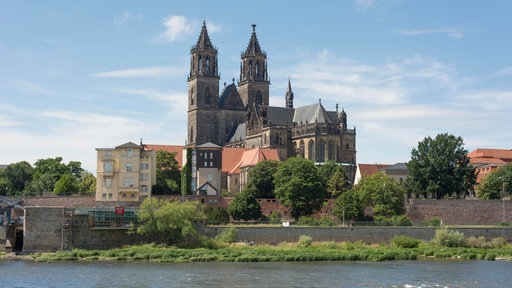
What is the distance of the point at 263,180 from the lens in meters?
96.6

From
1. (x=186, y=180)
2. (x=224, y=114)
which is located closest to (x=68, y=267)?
(x=186, y=180)

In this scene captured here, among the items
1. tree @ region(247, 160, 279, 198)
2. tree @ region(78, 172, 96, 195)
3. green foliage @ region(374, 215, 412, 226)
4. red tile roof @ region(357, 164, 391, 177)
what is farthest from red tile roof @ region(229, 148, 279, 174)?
green foliage @ region(374, 215, 412, 226)

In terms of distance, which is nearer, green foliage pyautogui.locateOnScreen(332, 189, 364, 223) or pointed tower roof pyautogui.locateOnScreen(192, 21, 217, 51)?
green foliage pyautogui.locateOnScreen(332, 189, 364, 223)

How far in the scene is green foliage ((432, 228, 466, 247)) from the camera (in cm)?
7031

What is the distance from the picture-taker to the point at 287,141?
13238cm

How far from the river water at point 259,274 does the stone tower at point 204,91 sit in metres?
90.1

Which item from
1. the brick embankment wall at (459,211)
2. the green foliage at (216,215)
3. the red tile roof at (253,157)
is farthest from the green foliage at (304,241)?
the red tile roof at (253,157)

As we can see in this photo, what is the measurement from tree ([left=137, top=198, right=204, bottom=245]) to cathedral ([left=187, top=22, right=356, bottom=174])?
Result: 63658 mm

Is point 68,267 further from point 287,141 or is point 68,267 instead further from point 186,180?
point 287,141

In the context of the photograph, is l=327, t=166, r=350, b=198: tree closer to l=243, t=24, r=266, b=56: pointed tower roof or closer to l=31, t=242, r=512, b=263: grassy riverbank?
l=31, t=242, r=512, b=263: grassy riverbank

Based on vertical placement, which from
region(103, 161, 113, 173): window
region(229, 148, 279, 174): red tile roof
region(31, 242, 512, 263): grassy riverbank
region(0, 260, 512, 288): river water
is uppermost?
region(229, 148, 279, 174): red tile roof

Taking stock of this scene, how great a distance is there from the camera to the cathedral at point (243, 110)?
132375 millimetres

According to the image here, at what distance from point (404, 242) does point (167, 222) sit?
1972cm

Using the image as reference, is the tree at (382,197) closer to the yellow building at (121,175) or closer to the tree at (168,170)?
the yellow building at (121,175)
